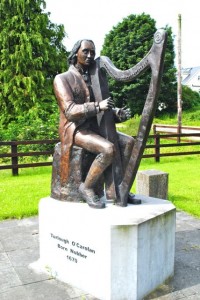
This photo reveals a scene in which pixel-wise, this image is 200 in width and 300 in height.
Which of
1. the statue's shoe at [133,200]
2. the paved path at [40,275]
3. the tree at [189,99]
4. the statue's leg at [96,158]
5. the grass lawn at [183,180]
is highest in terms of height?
the tree at [189,99]

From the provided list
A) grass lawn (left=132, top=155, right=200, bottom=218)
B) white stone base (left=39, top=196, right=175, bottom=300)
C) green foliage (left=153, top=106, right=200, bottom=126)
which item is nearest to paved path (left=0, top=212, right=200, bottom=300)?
white stone base (left=39, top=196, right=175, bottom=300)

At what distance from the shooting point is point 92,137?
3590mm

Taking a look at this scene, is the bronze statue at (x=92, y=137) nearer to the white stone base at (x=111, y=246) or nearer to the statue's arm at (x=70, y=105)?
the statue's arm at (x=70, y=105)

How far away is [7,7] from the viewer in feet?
60.7

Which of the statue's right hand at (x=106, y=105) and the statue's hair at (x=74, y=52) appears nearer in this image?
the statue's right hand at (x=106, y=105)

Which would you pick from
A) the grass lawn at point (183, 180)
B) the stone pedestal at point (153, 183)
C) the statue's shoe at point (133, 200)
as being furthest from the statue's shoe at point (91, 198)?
the grass lawn at point (183, 180)

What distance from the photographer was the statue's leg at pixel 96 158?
138 inches

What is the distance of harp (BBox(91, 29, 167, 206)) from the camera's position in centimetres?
315

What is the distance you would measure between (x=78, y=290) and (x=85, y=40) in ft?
8.62

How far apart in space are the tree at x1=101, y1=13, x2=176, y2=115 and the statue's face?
24.2m

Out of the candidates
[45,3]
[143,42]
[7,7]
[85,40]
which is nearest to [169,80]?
[143,42]

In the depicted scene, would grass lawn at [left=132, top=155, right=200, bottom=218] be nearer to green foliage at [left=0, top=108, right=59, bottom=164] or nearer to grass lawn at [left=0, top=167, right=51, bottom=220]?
grass lawn at [left=0, top=167, right=51, bottom=220]

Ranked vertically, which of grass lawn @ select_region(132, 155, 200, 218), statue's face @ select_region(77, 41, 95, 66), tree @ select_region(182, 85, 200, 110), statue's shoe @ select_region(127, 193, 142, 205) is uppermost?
tree @ select_region(182, 85, 200, 110)

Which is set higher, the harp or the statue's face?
the statue's face
